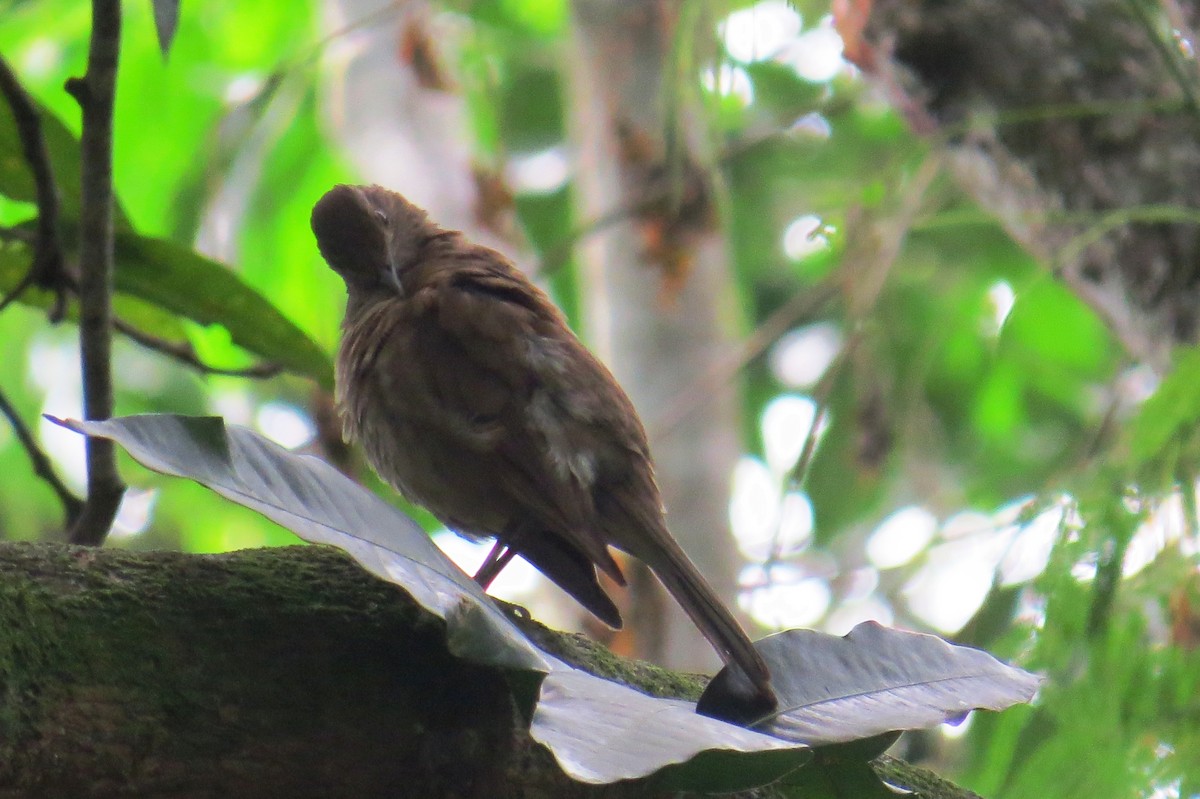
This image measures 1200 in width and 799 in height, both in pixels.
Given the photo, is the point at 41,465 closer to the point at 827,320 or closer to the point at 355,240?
the point at 355,240

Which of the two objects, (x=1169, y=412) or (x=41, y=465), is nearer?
(x=41, y=465)

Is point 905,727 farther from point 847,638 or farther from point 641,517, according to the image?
point 641,517

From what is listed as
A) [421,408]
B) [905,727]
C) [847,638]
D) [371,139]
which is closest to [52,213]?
[421,408]

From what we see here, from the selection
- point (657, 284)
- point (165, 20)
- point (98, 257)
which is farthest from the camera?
point (657, 284)

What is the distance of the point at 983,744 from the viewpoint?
346 centimetres

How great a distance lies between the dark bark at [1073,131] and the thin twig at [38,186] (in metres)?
2.37

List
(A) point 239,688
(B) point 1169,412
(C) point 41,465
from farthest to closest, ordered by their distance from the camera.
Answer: (B) point 1169,412 < (C) point 41,465 < (A) point 239,688

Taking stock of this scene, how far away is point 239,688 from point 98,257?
3.55 ft

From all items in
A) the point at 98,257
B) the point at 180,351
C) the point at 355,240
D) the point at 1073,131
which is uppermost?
the point at 1073,131

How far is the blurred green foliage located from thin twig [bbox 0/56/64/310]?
147mm

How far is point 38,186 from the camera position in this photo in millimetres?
2721

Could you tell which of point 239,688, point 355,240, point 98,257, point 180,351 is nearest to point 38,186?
point 98,257

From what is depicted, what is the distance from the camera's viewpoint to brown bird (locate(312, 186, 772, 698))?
10.0ft

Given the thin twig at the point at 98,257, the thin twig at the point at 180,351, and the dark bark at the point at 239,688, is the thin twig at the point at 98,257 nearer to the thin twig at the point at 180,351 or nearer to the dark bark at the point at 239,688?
the thin twig at the point at 180,351
